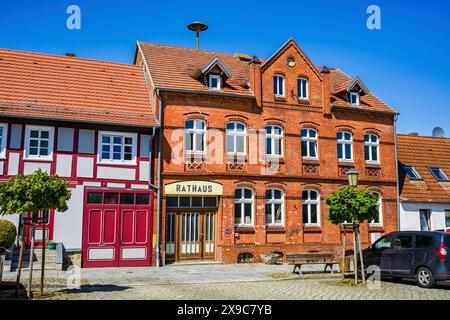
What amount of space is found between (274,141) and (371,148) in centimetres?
590

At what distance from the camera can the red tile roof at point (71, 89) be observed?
64.5 feet

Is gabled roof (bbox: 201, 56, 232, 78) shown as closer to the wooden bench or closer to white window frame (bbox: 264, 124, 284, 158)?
white window frame (bbox: 264, 124, 284, 158)

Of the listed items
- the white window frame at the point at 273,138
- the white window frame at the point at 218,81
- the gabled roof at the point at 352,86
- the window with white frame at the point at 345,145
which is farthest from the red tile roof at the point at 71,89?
the gabled roof at the point at 352,86

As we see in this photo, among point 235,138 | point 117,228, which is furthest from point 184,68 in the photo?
point 117,228

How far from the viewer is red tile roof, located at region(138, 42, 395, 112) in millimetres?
22312

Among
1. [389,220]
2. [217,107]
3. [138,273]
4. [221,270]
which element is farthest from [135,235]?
[389,220]

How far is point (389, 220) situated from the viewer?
25.0 meters

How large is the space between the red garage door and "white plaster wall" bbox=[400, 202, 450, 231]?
544 inches

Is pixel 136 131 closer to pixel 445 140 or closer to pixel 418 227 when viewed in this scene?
pixel 418 227

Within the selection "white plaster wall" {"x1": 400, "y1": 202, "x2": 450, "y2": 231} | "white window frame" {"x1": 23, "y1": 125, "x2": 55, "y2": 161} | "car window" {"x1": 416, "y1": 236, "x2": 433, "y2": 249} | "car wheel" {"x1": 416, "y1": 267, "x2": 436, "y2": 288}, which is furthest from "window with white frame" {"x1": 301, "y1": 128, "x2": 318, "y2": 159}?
"white window frame" {"x1": 23, "y1": 125, "x2": 55, "y2": 161}

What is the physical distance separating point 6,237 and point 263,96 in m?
13.1

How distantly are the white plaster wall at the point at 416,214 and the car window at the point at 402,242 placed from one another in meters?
10.1

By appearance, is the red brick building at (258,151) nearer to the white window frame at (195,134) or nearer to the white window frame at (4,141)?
the white window frame at (195,134)

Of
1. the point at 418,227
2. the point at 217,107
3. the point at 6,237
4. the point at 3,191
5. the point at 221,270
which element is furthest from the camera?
the point at 418,227
